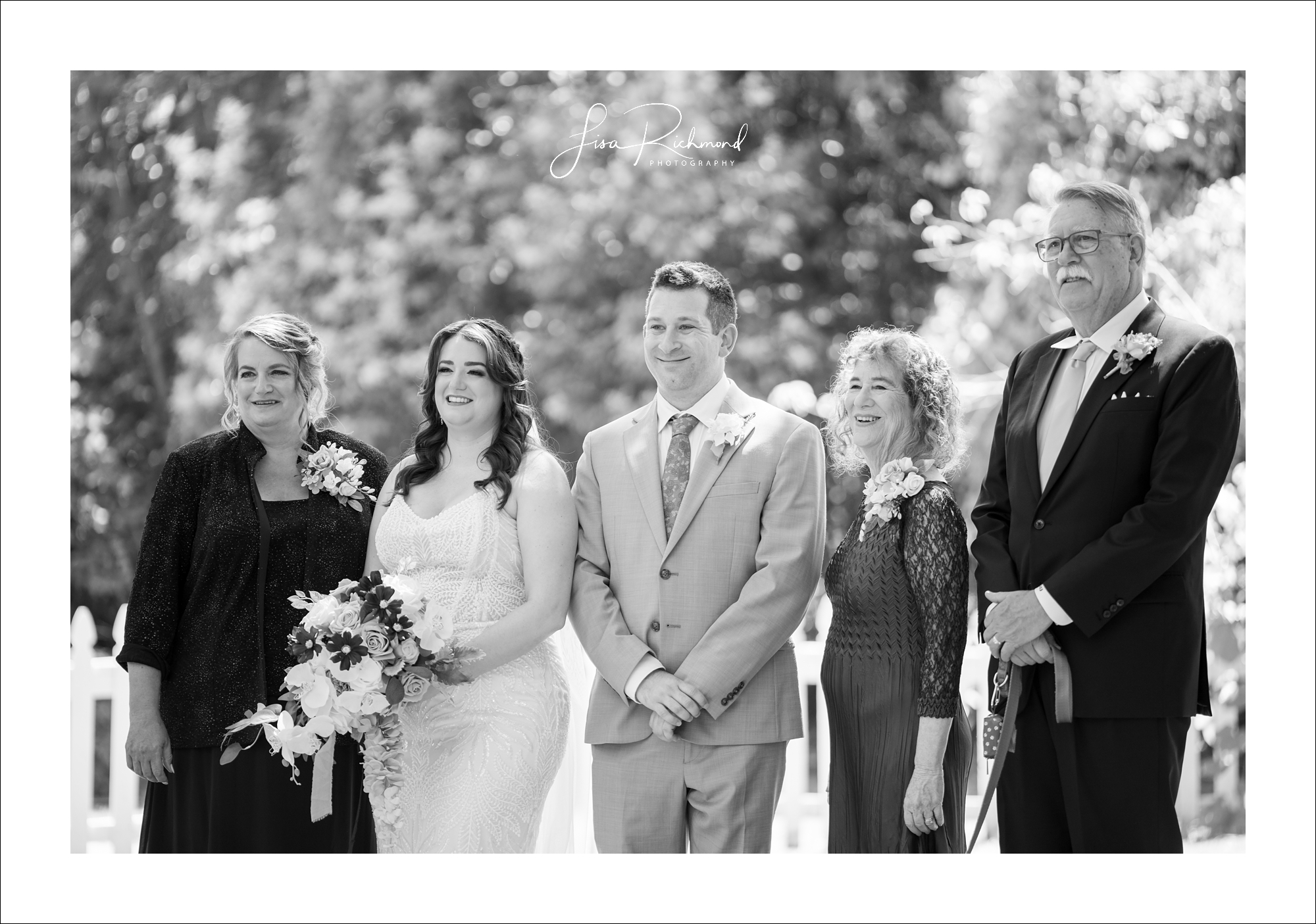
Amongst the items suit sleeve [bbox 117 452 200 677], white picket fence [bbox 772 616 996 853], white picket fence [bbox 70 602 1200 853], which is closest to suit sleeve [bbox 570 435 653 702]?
suit sleeve [bbox 117 452 200 677]

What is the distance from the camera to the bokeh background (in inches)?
Result: 384

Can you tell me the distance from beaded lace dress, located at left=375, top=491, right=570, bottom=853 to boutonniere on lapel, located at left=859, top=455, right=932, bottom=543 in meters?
1.11

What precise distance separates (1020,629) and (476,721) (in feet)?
5.48

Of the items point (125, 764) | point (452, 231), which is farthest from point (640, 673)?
point (452, 231)

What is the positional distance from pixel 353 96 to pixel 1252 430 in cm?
799

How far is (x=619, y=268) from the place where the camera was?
9.97 m

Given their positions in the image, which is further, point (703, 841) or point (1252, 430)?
point (1252, 430)

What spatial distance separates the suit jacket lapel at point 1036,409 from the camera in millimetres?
3754

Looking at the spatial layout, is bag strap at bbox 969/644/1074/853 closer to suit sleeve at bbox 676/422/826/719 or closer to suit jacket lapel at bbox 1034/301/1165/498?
suit jacket lapel at bbox 1034/301/1165/498

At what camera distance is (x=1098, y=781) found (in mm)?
3594

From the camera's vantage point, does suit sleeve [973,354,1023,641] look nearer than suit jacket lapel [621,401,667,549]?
Yes

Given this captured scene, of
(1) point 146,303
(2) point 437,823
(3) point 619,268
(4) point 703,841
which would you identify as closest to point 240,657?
(2) point 437,823

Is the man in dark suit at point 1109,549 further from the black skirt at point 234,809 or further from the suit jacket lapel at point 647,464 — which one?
the black skirt at point 234,809

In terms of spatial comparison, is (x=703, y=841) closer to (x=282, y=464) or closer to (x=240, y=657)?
(x=240, y=657)
